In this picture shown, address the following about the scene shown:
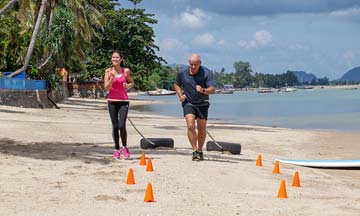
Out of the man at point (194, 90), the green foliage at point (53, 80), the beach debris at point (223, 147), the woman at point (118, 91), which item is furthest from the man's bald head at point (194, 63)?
the green foliage at point (53, 80)

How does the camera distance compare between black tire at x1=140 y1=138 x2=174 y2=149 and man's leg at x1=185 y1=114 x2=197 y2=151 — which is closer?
man's leg at x1=185 y1=114 x2=197 y2=151

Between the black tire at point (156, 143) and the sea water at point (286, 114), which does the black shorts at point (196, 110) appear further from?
the sea water at point (286, 114)

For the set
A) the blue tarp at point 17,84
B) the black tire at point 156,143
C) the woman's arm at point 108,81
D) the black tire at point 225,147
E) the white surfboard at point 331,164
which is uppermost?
the blue tarp at point 17,84

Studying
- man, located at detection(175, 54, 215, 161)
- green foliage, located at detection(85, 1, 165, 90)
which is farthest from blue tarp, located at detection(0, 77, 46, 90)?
green foliage, located at detection(85, 1, 165, 90)

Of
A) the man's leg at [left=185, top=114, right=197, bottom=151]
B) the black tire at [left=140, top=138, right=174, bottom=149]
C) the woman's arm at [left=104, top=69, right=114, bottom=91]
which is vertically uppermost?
the woman's arm at [left=104, top=69, right=114, bottom=91]

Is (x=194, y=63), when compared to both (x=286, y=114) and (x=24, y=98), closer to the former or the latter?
(x=24, y=98)

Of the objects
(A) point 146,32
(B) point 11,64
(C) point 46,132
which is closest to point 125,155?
(C) point 46,132

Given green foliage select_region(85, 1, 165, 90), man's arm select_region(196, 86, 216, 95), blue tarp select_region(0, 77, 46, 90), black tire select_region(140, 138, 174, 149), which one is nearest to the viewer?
man's arm select_region(196, 86, 216, 95)

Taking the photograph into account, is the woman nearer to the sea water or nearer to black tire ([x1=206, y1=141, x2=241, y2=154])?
black tire ([x1=206, y1=141, x2=241, y2=154])

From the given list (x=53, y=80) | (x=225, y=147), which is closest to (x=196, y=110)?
(x=225, y=147)

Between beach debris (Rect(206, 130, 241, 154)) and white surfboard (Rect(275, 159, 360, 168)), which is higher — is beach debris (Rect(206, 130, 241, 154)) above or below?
above

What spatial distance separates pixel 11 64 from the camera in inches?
1517

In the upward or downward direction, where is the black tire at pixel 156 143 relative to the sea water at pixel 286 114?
upward

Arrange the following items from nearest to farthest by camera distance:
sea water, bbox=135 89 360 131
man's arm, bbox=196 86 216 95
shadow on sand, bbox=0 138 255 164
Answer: man's arm, bbox=196 86 216 95 < shadow on sand, bbox=0 138 255 164 < sea water, bbox=135 89 360 131
